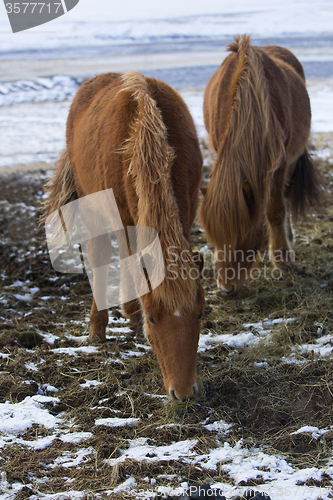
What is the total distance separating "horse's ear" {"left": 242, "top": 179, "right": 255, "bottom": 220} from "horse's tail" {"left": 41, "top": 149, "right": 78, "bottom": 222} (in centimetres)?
155

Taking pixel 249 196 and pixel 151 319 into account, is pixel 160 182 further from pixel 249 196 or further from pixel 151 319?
pixel 249 196

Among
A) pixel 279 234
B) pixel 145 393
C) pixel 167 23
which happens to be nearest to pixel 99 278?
pixel 145 393

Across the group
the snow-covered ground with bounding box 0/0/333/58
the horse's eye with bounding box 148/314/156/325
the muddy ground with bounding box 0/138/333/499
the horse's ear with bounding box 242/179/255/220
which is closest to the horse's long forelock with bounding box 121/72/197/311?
the horse's eye with bounding box 148/314/156/325

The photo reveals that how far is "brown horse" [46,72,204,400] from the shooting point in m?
2.23

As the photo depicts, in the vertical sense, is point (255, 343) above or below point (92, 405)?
below

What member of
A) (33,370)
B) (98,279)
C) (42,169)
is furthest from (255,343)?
(42,169)

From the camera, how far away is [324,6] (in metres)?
45.3

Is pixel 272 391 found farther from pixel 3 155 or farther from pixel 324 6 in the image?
pixel 324 6

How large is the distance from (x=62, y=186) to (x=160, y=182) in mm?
1851

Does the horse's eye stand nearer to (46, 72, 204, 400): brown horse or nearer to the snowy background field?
(46, 72, 204, 400): brown horse

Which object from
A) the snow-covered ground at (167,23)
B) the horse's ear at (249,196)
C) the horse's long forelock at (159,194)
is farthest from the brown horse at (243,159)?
the snow-covered ground at (167,23)

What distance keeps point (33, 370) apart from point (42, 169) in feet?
19.5

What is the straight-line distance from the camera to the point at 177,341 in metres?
2.23

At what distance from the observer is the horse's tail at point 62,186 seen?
12.7 feet
